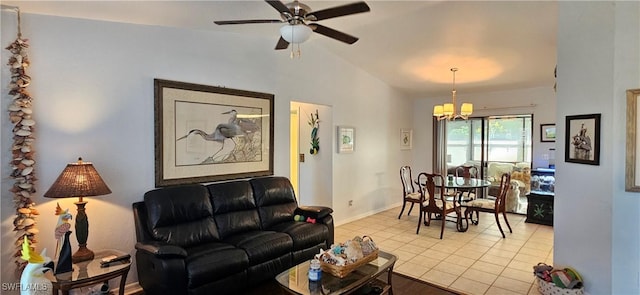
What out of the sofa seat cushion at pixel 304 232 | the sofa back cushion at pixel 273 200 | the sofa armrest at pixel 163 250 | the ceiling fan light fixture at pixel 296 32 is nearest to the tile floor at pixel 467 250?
the sofa seat cushion at pixel 304 232

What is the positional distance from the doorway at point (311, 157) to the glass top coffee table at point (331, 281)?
2712mm

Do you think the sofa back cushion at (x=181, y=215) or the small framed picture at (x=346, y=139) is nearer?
the sofa back cushion at (x=181, y=215)

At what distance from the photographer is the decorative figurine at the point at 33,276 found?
194 cm

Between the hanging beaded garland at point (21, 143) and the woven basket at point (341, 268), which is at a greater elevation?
the hanging beaded garland at point (21, 143)

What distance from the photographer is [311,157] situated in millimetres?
5629

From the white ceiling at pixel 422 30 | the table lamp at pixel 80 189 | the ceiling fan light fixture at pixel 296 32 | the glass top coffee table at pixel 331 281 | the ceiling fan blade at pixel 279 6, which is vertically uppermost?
the white ceiling at pixel 422 30

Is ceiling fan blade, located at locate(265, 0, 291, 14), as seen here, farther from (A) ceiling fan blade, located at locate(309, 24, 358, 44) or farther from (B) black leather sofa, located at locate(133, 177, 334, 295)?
(B) black leather sofa, located at locate(133, 177, 334, 295)

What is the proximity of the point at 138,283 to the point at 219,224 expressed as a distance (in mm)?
910

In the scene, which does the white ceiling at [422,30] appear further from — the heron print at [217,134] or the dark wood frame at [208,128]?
the heron print at [217,134]

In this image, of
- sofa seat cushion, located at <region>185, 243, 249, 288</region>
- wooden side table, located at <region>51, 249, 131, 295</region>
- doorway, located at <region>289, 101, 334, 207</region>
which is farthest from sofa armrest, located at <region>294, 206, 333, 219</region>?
wooden side table, located at <region>51, 249, 131, 295</region>

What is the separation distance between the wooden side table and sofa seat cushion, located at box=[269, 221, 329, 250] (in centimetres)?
150

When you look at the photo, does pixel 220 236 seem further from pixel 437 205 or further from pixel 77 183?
pixel 437 205

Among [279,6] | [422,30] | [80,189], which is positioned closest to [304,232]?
[80,189]

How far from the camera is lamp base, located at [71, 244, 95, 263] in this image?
8.35 ft
